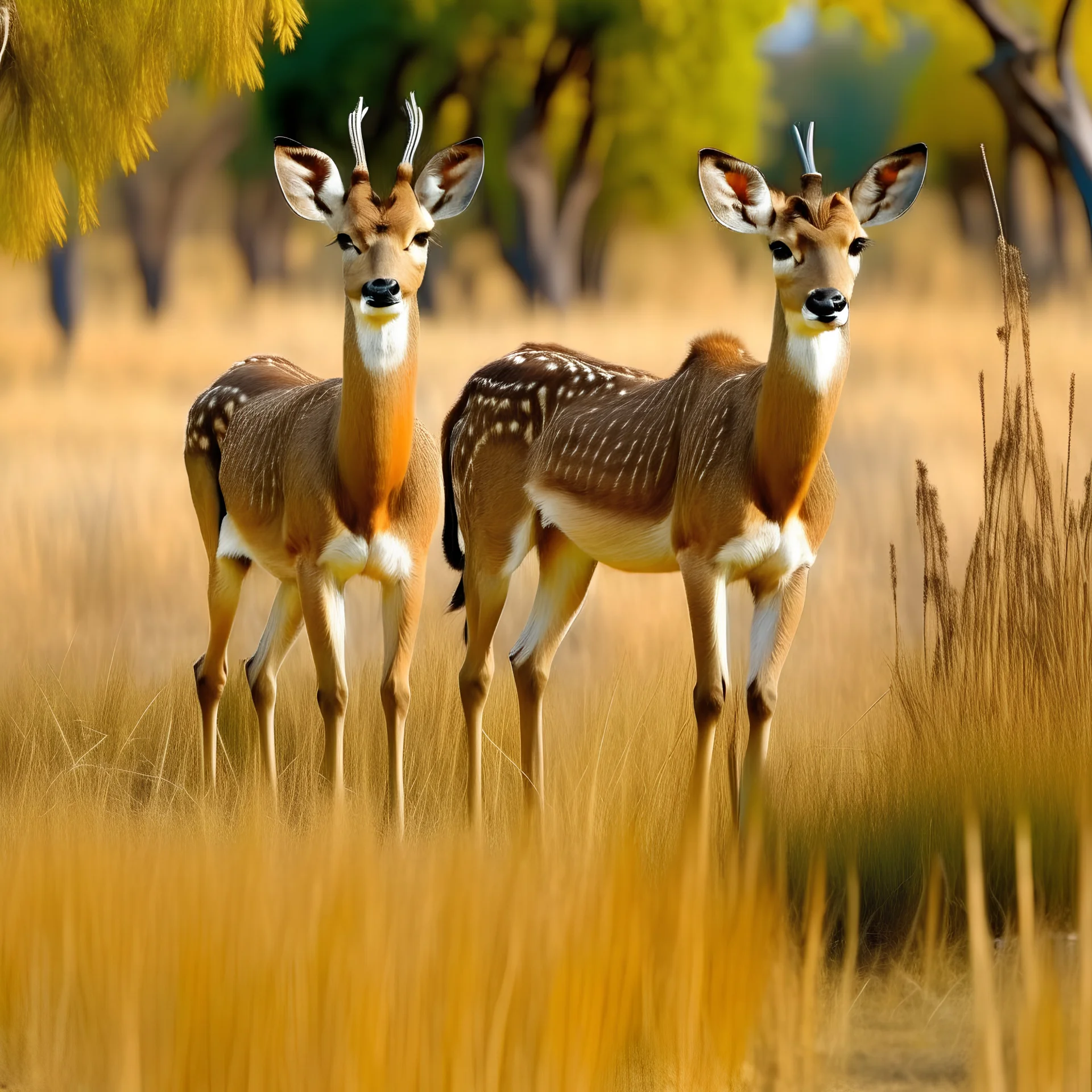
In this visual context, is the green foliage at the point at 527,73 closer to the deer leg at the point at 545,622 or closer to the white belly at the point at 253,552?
the white belly at the point at 253,552

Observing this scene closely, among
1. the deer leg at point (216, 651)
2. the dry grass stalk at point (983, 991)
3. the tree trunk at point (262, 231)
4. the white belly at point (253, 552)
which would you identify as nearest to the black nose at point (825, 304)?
the dry grass stalk at point (983, 991)

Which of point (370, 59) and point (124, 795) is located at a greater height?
point (370, 59)

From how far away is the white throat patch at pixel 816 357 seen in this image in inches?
200

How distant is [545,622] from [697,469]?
1124mm

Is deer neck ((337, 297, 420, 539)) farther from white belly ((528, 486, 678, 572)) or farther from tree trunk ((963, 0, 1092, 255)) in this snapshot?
tree trunk ((963, 0, 1092, 255))

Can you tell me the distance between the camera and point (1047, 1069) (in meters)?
3.74

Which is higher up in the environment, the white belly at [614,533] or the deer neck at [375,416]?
the deer neck at [375,416]

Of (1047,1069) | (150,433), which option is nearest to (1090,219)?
(150,433)

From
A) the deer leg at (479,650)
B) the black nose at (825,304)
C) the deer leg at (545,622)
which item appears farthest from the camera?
the deer leg at (545,622)

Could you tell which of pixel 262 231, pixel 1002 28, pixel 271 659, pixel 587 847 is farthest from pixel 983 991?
pixel 262 231

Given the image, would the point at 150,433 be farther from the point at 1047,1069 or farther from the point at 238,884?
the point at 1047,1069

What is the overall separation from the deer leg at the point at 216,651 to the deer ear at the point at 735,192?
2.39m

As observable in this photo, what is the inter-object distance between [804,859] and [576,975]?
1.36m

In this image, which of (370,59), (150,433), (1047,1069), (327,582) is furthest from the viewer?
(370,59)
